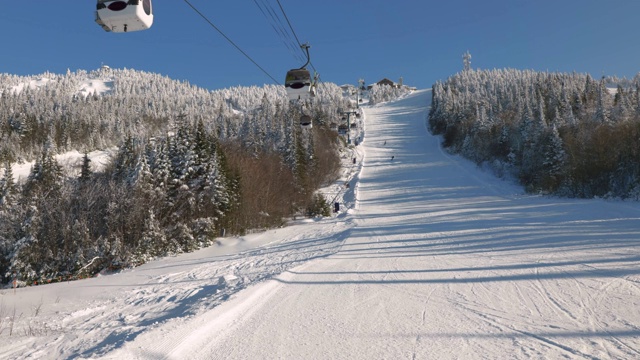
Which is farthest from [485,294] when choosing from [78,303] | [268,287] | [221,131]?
[221,131]

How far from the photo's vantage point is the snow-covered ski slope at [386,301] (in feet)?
15.6

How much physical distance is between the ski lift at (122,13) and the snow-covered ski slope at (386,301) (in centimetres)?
445

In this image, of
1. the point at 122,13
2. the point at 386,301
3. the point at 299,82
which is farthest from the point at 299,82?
the point at 386,301

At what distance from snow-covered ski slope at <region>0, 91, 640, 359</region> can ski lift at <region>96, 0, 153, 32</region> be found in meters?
4.45

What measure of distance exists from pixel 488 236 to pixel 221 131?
77.4 metres

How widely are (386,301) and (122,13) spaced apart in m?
6.11

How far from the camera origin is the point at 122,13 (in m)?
4.67

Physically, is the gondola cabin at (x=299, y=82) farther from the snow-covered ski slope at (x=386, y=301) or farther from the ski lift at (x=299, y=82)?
the snow-covered ski slope at (x=386, y=301)

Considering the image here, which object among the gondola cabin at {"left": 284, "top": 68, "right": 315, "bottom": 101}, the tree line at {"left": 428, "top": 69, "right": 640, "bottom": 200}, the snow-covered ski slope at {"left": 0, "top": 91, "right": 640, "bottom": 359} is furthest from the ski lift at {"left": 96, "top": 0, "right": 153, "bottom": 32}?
the tree line at {"left": 428, "top": 69, "right": 640, "bottom": 200}

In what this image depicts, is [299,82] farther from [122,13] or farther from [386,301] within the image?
[386,301]

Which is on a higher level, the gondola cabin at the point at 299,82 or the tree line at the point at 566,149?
the gondola cabin at the point at 299,82

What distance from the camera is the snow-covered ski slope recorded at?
477 cm

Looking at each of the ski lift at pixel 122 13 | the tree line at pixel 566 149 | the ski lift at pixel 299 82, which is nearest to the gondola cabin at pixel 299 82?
the ski lift at pixel 299 82

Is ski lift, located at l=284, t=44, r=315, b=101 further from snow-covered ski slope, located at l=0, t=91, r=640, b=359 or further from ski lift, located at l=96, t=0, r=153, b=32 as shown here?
ski lift, located at l=96, t=0, r=153, b=32
